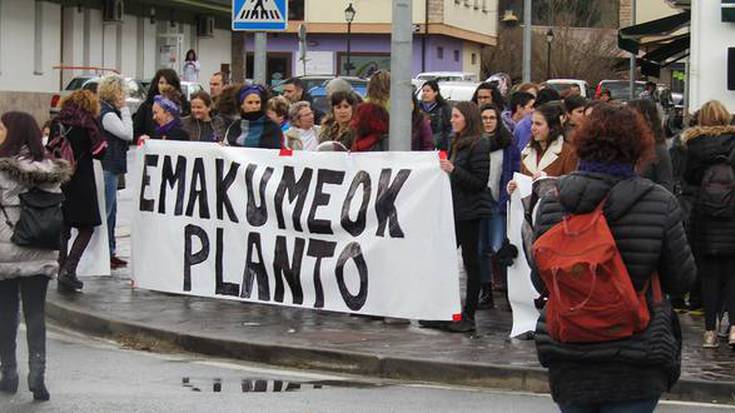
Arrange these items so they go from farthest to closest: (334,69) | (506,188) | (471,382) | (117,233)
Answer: (334,69) < (117,233) < (506,188) < (471,382)

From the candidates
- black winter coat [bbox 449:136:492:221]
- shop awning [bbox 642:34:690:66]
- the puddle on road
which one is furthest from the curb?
shop awning [bbox 642:34:690:66]

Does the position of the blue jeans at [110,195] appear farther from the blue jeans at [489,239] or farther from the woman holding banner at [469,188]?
the woman holding banner at [469,188]

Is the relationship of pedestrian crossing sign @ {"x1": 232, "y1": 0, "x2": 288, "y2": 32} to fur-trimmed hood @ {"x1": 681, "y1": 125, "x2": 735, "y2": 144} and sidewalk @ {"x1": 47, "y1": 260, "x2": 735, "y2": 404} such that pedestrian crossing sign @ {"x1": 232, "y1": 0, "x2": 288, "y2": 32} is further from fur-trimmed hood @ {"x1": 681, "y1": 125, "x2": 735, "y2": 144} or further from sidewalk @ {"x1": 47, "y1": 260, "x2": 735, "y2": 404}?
fur-trimmed hood @ {"x1": 681, "y1": 125, "x2": 735, "y2": 144}

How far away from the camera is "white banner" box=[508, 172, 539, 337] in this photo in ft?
34.6

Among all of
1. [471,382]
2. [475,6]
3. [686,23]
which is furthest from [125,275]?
[475,6]

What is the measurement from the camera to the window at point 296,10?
6488 centimetres

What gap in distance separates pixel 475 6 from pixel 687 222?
59029 mm

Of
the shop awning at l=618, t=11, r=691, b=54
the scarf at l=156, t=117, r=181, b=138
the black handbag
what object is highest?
the shop awning at l=618, t=11, r=691, b=54

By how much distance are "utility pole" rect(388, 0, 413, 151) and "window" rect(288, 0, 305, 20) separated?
53.3 m

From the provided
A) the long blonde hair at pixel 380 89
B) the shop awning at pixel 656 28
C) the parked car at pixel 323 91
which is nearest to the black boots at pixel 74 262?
the long blonde hair at pixel 380 89

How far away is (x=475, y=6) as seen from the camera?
68750 millimetres

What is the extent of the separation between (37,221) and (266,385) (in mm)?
1790

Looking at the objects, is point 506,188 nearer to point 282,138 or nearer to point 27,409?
point 282,138

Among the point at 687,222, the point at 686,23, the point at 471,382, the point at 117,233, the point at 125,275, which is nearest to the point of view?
the point at 471,382
